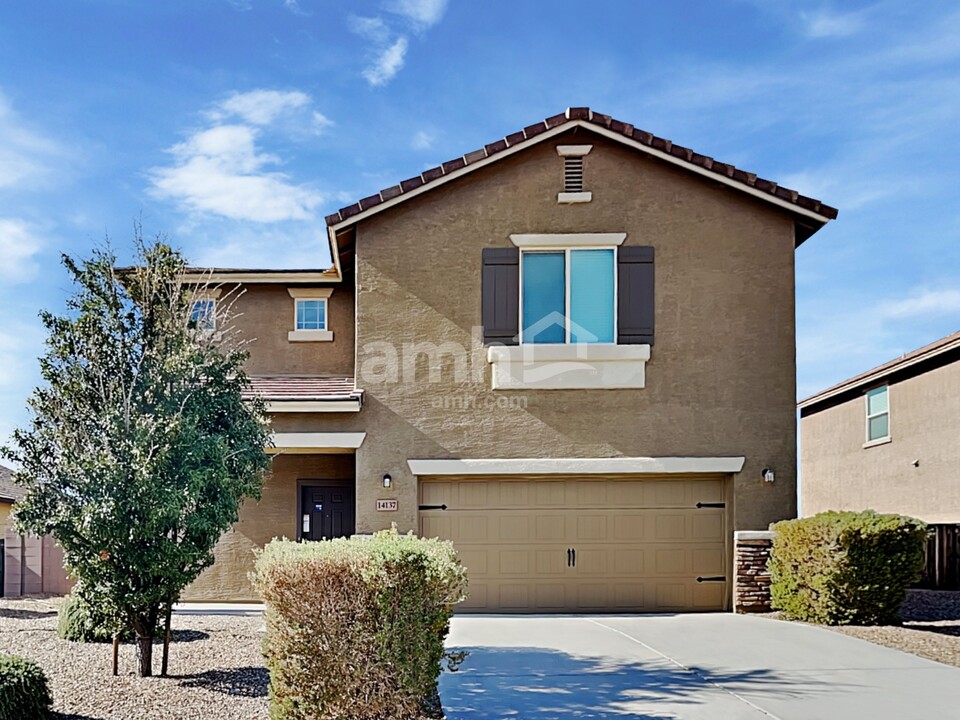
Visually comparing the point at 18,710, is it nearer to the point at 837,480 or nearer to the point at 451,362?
the point at 451,362

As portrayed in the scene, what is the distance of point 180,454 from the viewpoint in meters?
10.2

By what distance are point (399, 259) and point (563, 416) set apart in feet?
12.2

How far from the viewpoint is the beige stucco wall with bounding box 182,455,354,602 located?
17.3 meters

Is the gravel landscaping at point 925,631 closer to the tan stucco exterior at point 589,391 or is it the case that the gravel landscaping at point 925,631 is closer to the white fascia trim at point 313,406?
the tan stucco exterior at point 589,391

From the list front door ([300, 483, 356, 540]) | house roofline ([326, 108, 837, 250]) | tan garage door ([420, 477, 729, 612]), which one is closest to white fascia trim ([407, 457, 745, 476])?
tan garage door ([420, 477, 729, 612])

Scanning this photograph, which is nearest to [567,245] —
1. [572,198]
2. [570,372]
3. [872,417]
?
[572,198]

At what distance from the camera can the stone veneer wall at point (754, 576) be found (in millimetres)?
15789

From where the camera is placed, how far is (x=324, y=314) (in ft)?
61.7

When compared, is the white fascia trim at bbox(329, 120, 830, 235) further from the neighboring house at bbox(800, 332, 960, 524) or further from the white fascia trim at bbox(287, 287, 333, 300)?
the neighboring house at bbox(800, 332, 960, 524)

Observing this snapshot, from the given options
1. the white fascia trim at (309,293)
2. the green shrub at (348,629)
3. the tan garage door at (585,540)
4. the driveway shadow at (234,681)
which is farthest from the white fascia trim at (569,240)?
the green shrub at (348,629)

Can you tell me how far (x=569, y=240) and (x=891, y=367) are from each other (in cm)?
1021

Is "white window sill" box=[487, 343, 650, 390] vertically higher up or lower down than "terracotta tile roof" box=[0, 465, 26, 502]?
higher up

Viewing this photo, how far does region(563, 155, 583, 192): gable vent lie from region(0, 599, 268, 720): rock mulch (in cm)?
844

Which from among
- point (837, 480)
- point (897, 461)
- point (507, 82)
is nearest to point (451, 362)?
point (507, 82)
